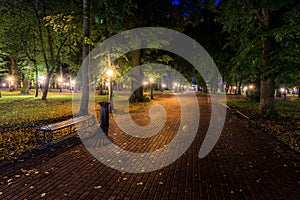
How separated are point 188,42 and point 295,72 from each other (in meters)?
26.0

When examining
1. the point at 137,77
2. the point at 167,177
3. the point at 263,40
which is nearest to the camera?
the point at 167,177

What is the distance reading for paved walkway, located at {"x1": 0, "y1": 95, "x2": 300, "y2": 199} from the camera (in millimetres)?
3707

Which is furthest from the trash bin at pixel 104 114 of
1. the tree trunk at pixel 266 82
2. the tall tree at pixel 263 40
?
the tree trunk at pixel 266 82

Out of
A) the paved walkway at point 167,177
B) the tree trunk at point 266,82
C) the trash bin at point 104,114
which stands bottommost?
the paved walkway at point 167,177

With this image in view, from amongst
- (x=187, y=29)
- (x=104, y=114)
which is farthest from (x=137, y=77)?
(x=187, y=29)

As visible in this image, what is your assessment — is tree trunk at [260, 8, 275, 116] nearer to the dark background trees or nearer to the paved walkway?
the dark background trees

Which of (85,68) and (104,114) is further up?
(85,68)

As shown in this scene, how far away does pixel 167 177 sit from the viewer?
14.4ft

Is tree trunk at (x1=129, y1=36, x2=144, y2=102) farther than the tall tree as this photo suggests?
Yes

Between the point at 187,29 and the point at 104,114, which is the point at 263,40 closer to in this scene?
the point at 104,114

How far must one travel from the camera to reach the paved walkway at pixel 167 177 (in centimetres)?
371

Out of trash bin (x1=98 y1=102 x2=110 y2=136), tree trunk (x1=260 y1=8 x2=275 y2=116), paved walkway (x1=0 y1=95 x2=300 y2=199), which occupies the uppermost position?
tree trunk (x1=260 y1=8 x2=275 y2=116)

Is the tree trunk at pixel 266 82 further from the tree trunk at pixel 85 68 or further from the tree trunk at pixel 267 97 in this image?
the tree trunk at pixel 85 68

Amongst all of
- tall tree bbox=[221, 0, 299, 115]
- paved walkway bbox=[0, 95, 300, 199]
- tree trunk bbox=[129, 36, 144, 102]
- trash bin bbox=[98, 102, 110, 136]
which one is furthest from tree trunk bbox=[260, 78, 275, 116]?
tree trunk bbox=[129, 36, 144, 102]
